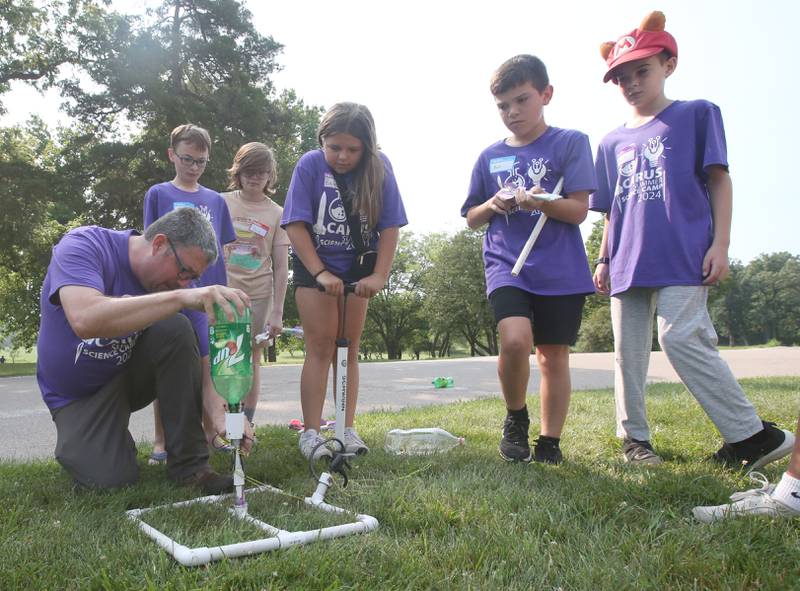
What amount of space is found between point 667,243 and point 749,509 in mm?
1459

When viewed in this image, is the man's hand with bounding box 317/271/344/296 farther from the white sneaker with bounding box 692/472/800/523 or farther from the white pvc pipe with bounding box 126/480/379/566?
the white sneaker with bounding box 692/472/800/523

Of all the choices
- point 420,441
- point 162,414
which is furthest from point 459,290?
point 162,414

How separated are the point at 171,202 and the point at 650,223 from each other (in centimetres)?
291

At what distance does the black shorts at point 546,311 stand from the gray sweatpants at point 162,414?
5.27 feet

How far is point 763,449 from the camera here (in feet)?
9.75

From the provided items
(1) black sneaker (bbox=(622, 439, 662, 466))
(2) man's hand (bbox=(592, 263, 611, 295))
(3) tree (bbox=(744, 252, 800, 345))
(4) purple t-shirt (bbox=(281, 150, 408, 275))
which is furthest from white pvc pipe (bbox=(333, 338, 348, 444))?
(3) tree (bbox=(744, 252, 800, 345))

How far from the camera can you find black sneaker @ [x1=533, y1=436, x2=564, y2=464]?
3.30m

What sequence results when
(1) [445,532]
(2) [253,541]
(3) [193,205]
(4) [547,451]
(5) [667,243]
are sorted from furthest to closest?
(3) [193,205], (4) [547,451], (5) [667,243], (1) [445,532], (2) [253,541]

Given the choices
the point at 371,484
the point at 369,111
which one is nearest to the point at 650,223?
the point at 369,111

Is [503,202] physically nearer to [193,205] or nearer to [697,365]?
[697,365]

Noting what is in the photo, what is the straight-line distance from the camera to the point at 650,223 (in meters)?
A: 3.29

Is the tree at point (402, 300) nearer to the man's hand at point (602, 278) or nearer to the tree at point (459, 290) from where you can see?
the tree at point (459, 290)

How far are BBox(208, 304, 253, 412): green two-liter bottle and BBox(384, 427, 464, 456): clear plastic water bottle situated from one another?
156 centimetres

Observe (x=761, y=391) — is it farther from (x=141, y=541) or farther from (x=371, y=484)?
(x=141, y=541)
